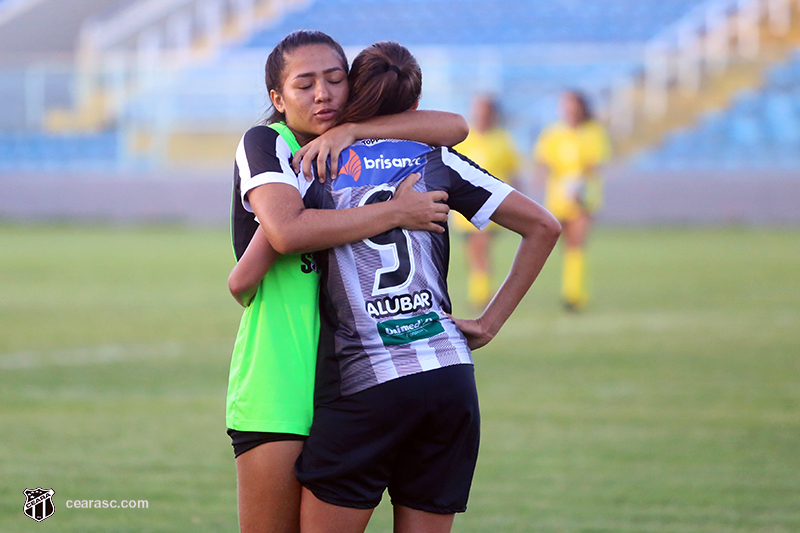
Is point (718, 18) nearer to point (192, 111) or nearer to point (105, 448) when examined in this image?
point (192, 111)

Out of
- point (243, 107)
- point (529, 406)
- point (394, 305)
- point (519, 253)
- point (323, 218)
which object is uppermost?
point (243, 107)

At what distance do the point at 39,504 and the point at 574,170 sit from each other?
27.7ft

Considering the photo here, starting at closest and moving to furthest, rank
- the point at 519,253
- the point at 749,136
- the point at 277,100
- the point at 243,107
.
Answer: the point at 277,100 < the point at 519,253 < the point at 749,136 < the point at 243,107

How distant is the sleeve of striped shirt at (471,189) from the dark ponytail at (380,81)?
0.18 meters

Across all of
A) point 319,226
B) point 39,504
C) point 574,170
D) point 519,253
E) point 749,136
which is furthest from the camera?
point 749,136

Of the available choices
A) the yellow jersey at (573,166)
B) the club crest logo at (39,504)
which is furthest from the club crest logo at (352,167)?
the yellow jersey at (573,166)

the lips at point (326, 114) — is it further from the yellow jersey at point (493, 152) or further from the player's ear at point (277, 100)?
the yellow jersey at point (493, 152)

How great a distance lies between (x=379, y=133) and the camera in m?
2.71

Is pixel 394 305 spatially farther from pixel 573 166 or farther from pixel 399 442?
pixel 573 166

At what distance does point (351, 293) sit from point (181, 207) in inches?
859

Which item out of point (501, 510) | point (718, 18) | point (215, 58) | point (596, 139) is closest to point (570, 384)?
point (501, 510)

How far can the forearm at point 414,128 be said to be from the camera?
8.89 ft

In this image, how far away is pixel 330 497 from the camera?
2629mm

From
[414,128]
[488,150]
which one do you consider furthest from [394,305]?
[488,150]
